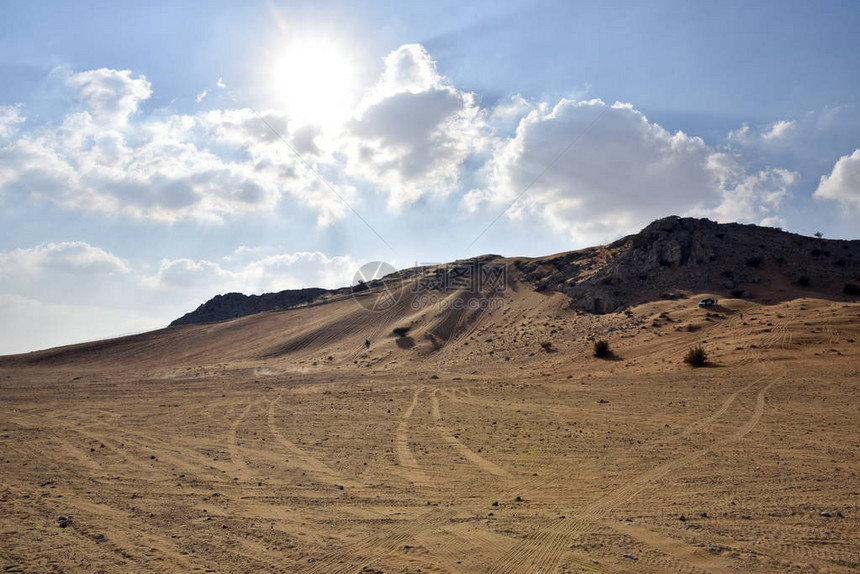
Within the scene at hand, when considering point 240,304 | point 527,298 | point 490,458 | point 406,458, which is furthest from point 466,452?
point 240,304

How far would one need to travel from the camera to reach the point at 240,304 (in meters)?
84.9

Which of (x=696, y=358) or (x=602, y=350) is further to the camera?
(x=602, y=350)

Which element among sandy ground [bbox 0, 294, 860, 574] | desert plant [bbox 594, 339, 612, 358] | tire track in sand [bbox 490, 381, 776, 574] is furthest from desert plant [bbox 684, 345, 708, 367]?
tire track in sand [bbox 490, 381, 776, 574]

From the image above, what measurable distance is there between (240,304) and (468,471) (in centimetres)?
8256

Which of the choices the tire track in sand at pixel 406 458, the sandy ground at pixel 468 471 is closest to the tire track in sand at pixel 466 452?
the sandy ground at pixel 468 471

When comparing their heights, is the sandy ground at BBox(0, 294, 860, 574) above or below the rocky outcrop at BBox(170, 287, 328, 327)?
Result: below

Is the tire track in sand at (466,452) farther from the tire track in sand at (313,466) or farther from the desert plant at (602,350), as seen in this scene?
the desert plant at (602,350)

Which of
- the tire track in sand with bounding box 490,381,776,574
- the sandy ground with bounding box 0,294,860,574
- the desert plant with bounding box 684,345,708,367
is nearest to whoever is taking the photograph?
the tire track in sand with bounding box 490,381,776,574

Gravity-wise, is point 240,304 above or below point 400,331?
above

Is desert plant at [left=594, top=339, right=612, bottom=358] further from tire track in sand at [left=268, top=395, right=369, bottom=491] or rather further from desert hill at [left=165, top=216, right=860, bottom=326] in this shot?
tire track in sand at [left=268, top=395, right=369, bottom=491]

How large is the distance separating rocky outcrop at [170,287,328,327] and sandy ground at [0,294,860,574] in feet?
189

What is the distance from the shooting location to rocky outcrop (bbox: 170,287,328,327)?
3238 inches

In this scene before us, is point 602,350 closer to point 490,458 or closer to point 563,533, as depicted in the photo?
point 490,458

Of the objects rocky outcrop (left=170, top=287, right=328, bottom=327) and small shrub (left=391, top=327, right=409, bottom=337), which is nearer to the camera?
small shrub (left=391, top=327, right=409, bottom=337)
